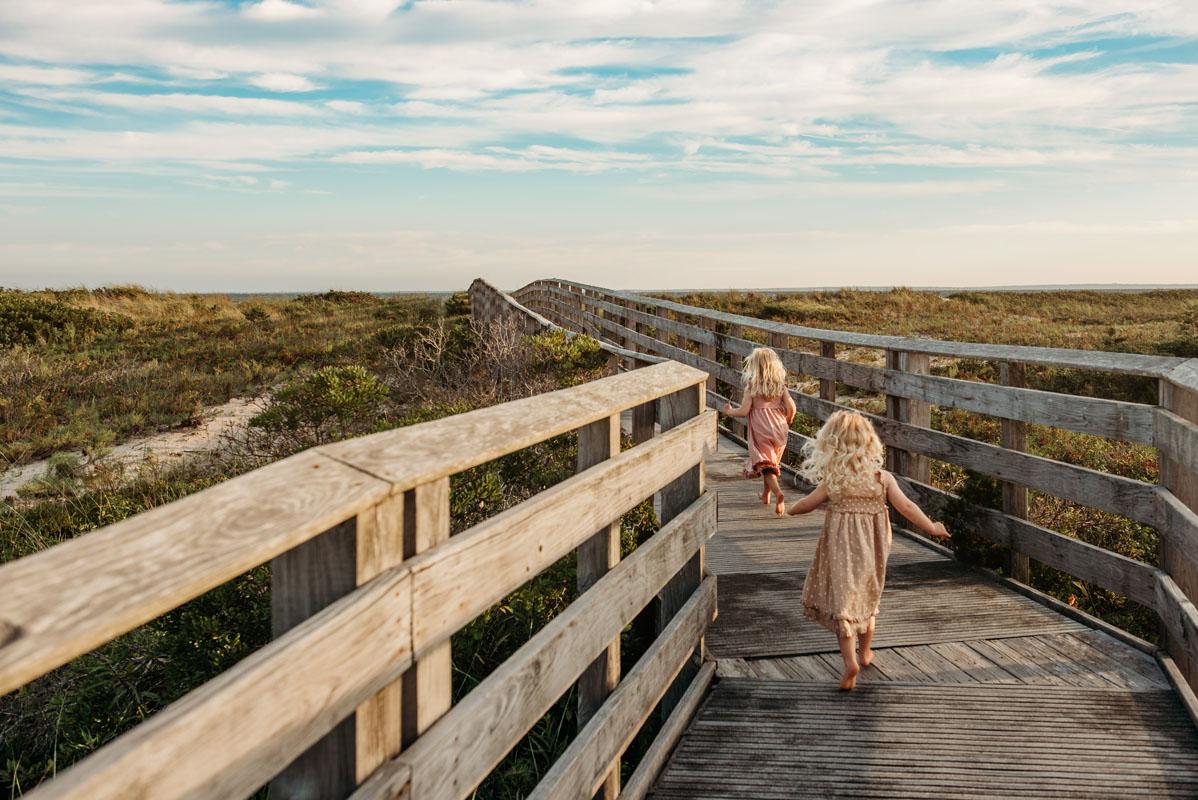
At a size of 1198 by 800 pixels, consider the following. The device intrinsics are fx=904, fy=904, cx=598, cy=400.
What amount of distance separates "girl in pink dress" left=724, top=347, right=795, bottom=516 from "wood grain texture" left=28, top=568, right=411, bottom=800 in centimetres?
561

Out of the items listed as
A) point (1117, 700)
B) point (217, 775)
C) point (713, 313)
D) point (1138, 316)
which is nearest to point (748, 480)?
point (713, 313)

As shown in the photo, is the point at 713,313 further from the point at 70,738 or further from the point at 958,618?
the point at 70,738

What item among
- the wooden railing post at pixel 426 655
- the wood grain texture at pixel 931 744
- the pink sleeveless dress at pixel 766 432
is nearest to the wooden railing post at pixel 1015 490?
the wood grain texture at pixel 931 744

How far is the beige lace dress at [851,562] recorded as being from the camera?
4125 millimetres

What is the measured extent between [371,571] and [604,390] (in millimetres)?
1561

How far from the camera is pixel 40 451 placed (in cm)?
1147

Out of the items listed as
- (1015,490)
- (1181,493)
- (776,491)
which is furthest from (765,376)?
(1181,493)

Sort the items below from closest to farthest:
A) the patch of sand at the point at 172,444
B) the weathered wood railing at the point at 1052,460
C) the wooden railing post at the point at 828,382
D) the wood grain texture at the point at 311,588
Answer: the wood grain texture at the point at 311,588, the weathered wood railing at the point at 1052,460, the wooden railing post at the point at 828,382, the patch of sand at the point at 172,444

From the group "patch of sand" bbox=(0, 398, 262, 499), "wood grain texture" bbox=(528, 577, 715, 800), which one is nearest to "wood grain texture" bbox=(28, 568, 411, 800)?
"wood grain texture" bbox=(528, 577, 715, 800)

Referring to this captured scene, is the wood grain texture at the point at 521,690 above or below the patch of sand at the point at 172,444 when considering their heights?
above

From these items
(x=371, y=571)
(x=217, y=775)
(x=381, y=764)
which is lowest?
(x=381, y=764)

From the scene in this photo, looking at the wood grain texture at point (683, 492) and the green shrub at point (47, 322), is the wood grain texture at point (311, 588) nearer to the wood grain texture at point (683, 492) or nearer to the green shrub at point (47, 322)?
the wood grain texture at point (683, 492)

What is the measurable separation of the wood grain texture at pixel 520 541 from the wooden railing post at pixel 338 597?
13 cm

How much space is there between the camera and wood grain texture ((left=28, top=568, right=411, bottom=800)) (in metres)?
1.18
